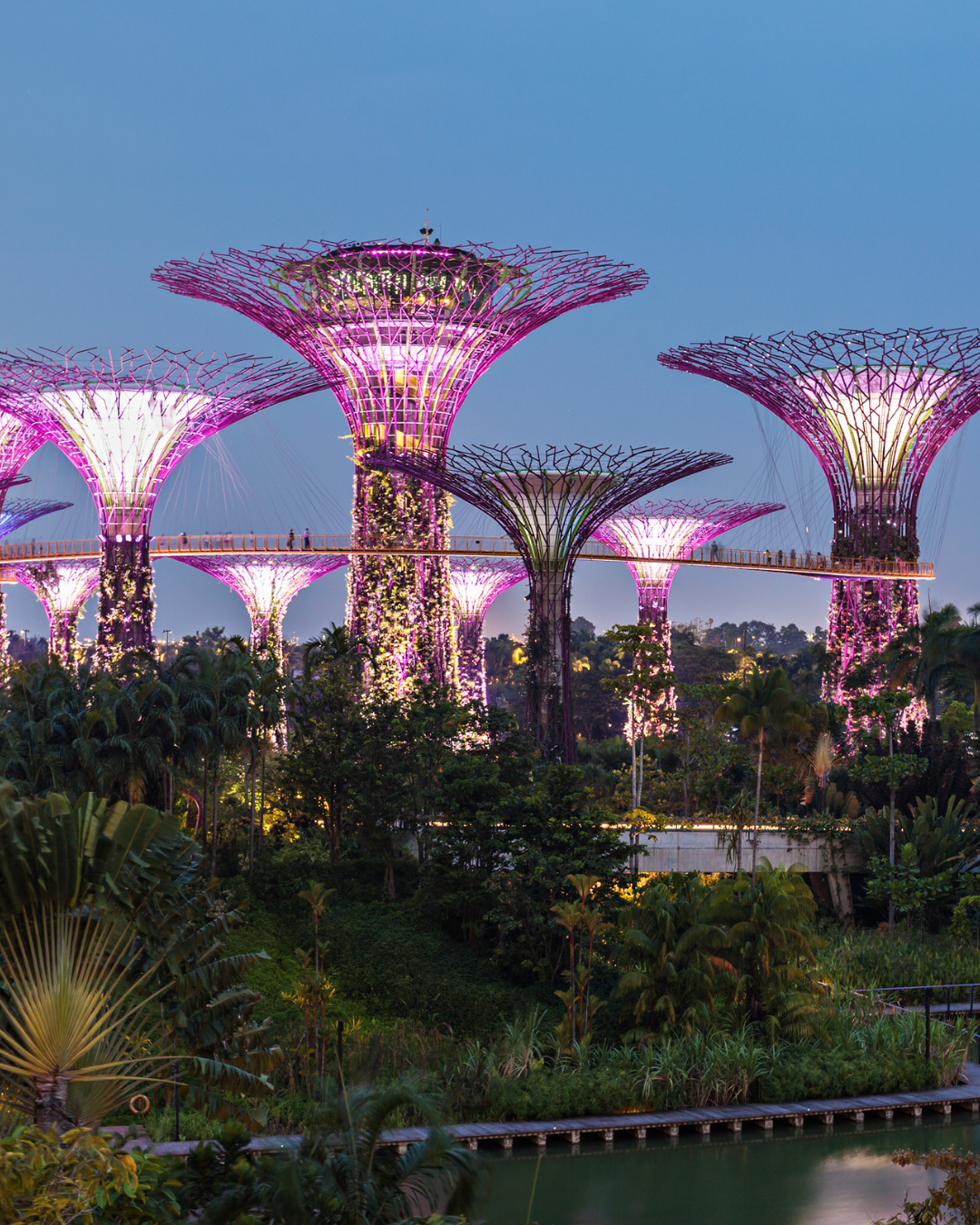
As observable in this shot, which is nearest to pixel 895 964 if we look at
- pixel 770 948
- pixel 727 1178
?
pixel 770 948

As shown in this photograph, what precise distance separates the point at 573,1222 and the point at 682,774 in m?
20.1

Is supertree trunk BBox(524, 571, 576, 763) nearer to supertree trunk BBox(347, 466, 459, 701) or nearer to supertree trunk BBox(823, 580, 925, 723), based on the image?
supertree trunk BBox(347, 466, 459, 701)

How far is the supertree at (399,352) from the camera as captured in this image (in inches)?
1411

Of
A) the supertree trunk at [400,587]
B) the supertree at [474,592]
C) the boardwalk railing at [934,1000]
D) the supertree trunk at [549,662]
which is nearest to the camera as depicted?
the boardwalk railing at [934,1000]

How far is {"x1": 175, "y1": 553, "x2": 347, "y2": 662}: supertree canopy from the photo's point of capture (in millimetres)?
53250

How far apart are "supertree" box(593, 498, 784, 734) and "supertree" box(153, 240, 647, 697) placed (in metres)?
15.9

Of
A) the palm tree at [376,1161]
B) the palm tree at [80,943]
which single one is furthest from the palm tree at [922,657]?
the palm tree at [376,1161]

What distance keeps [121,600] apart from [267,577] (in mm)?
16596

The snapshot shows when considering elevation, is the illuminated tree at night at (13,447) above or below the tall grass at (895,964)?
above

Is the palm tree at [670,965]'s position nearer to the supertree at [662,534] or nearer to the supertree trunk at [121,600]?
the supertree trunk at [121,600]

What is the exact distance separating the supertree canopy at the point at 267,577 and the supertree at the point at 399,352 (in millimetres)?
15982

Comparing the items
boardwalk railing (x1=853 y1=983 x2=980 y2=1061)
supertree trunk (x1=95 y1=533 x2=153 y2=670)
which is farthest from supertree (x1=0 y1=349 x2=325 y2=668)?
boardwalk railing (x1=853 y1=983 x2=980 y2=1061)

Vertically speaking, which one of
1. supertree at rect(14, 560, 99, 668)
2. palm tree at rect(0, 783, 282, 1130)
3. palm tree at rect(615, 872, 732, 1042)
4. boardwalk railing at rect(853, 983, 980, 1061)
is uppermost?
supertree at rect(14, 560, 99, 668)

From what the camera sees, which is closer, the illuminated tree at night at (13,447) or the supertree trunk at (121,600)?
the supertree trunk at (121,600)
